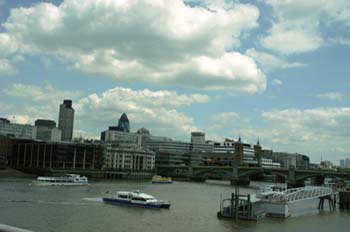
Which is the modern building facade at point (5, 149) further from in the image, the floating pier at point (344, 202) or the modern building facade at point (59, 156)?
the floating pier at point (344, 202)

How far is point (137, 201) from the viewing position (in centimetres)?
6306

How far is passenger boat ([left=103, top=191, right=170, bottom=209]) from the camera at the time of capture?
61.4 meters

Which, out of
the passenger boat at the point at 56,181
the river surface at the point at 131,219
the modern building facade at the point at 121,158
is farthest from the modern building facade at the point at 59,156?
the river surface at the point at 131,219

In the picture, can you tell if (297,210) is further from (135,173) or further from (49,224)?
(135,173)

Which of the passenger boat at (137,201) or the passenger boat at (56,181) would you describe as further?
the passenger boat at (56,181)

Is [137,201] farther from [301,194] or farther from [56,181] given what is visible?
[56,181]

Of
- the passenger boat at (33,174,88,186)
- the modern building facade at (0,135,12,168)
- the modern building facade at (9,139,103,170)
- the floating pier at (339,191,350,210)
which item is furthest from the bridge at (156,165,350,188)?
the modern building facade at (0,135,12,168)

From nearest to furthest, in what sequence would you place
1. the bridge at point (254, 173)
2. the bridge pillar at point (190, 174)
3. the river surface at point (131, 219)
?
the river surface at point (131, 219), the bridge at point (254, 173), the bridge pillar at point (190, 174)

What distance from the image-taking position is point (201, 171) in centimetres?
17850

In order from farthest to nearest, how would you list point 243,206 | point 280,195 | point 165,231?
point 280,195 → point 243,206 → point 165,231

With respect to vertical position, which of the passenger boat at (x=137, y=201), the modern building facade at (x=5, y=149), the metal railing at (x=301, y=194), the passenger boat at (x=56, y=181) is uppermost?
the modern building facade at (x=5, y=149)

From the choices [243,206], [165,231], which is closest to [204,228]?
[165,231]

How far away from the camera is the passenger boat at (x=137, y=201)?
61.4 metres

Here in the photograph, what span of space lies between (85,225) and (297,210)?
3612 centimetres
